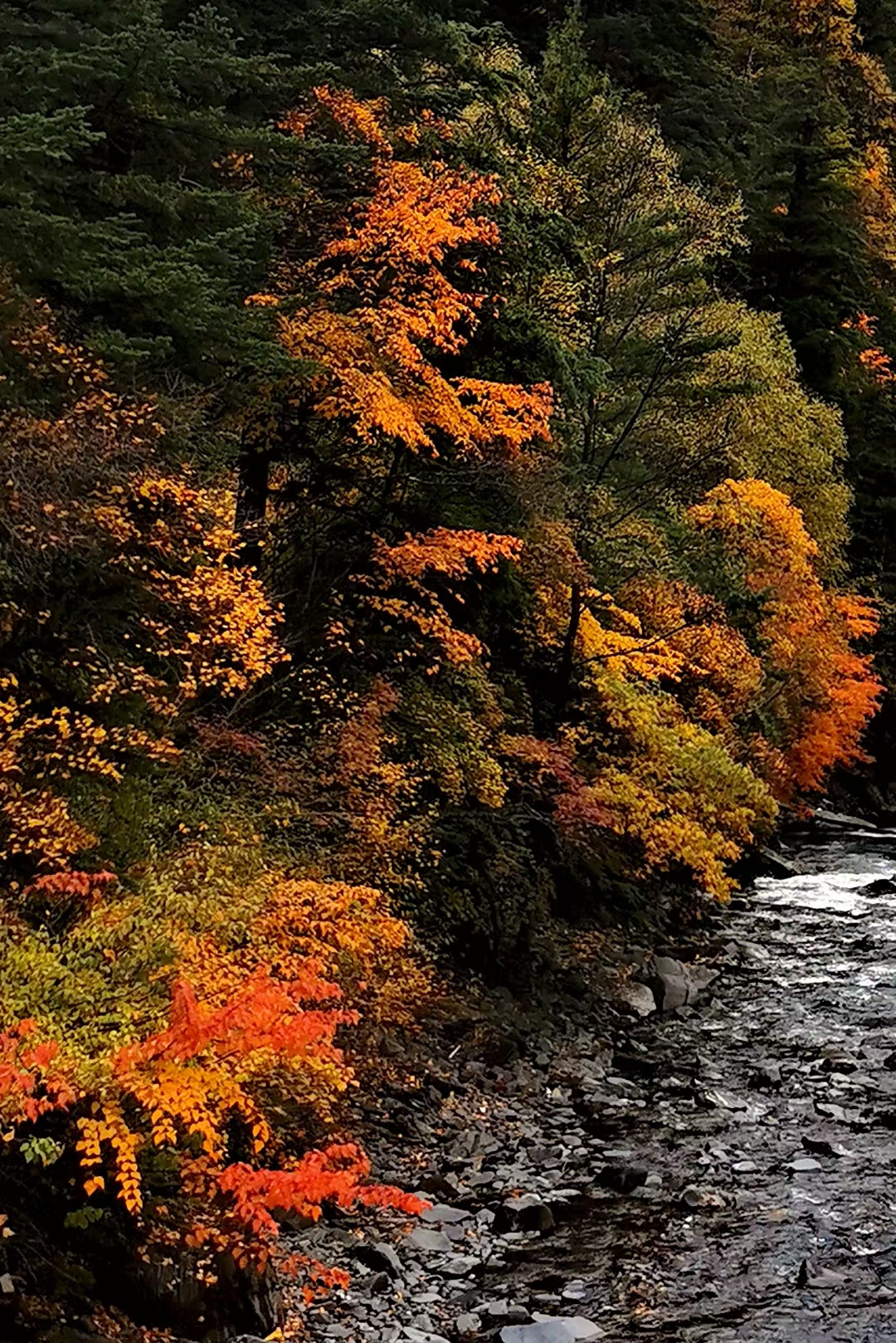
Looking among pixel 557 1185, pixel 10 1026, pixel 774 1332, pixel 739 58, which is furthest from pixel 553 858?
pixel 739 58

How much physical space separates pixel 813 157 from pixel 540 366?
95.8 ft

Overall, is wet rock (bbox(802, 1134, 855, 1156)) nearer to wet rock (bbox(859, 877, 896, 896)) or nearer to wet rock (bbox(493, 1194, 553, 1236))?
wet rock (bbox(493, 1194, 553, 1236))

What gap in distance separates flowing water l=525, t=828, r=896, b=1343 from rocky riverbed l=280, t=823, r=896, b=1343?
26 mm

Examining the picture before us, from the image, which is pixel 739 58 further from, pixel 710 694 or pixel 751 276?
pixel 710 694

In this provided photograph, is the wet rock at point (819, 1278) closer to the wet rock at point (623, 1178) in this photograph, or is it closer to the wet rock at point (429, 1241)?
the wet rock at point (623, 1178)

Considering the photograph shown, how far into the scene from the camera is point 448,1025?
13328mm

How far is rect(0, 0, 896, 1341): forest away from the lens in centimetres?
791

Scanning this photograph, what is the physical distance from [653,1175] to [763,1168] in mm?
1073

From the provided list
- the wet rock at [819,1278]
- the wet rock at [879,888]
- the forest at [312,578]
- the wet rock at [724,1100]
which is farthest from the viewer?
the wet rock at [879,888]

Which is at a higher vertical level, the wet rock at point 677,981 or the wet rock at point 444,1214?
the wet rock at point 677,981

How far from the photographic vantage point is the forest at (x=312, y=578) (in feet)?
26.0

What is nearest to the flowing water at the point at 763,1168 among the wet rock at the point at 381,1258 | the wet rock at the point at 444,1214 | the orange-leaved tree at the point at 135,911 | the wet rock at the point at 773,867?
the wet rock at the point at 444,1214

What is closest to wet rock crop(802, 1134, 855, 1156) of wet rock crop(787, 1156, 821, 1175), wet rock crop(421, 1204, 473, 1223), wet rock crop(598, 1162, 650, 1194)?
wet rock crop(787, 1156, 821, 1175)

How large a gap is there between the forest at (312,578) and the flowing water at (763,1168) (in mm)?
1919
